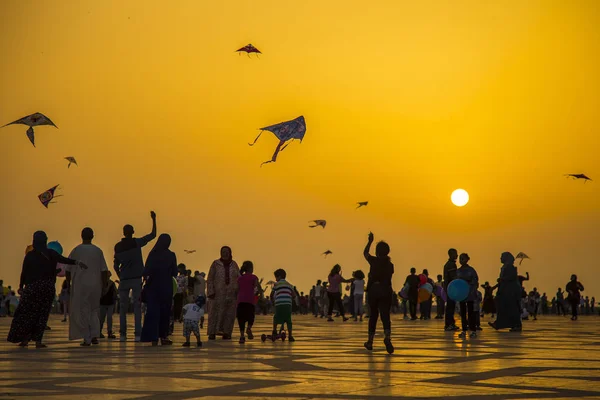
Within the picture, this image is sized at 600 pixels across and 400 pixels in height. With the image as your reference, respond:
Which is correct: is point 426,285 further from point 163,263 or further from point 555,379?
point 555,379

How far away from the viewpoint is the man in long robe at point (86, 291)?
770 inches

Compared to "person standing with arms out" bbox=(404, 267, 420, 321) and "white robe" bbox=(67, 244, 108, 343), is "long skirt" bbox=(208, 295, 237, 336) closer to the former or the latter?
"white robe" bbox=(67, 244, 108, 343)

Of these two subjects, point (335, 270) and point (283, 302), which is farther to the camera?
point (335, 270)

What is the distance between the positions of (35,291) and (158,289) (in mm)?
2336

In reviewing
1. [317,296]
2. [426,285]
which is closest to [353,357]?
[426,285]

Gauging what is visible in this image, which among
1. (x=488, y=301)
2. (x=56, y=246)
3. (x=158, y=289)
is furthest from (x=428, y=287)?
(x=158, y=289)

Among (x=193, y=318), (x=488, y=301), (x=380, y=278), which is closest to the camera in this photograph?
(x=380, y=278)

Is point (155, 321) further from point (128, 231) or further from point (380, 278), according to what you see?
point (380, 278)

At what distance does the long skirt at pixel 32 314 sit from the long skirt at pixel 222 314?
458cm

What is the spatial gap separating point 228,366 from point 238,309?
8501 mm

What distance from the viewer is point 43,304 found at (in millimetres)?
18922

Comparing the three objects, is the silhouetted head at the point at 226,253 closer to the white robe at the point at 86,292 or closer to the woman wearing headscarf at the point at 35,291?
the white robe at the point at 86,292

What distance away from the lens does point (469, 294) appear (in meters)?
24.0

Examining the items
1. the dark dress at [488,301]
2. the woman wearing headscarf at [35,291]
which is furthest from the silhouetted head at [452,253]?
the dark dress at [488,301]
